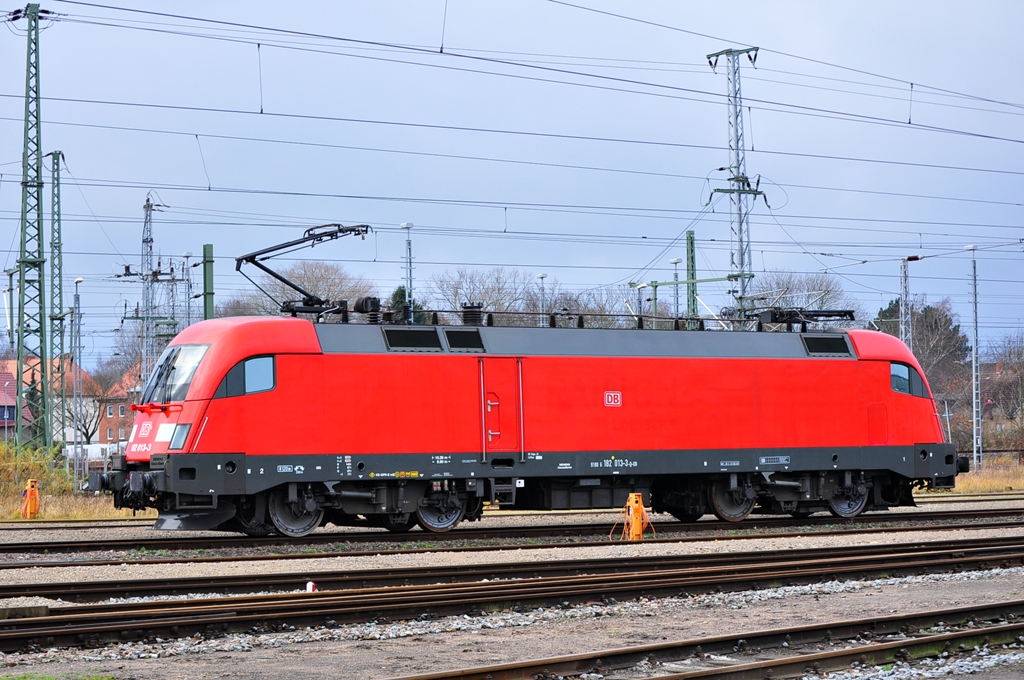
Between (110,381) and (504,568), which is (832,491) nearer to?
(504,568)

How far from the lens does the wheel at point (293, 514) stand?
1836 cm

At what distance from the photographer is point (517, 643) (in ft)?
32.8

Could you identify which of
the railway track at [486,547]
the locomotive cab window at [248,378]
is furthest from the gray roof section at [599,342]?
the railway track at [486,547]

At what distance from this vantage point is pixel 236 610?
35.5ft

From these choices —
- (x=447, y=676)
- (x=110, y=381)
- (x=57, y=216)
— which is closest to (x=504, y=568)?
(x=447, y=676)

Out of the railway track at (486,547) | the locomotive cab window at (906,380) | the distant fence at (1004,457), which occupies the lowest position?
the distant fence at (1004,457)

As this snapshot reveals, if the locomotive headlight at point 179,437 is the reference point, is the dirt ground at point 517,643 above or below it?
below

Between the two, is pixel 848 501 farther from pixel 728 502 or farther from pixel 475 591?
pixel 475 591

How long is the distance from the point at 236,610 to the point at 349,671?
2.41 meters

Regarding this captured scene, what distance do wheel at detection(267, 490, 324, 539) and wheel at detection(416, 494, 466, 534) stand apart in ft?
6.04

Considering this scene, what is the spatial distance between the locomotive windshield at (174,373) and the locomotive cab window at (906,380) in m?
13.9

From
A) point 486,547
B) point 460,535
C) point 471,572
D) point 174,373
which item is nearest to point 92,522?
point 174,373

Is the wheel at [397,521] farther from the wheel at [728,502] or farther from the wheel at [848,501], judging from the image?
the wheel at [848,501]

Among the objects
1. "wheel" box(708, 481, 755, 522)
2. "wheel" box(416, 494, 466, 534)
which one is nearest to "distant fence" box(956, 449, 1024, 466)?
"wheel" box(708, 481, 755, 522)
